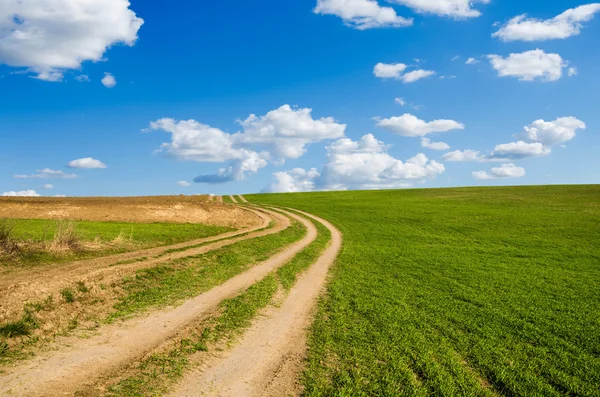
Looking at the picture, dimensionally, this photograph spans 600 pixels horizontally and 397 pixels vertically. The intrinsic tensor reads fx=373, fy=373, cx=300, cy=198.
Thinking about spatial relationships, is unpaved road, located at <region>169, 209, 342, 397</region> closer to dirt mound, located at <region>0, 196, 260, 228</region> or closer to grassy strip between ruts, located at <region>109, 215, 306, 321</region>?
grassy strip between ruts, located at <region>109, 215, 306, 321</region>

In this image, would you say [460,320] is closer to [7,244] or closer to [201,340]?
[201,340]

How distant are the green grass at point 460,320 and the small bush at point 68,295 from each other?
31.0 ft

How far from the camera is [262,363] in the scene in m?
10.1

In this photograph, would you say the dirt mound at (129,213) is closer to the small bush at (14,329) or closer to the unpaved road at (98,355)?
the unpaved road at (98,355)

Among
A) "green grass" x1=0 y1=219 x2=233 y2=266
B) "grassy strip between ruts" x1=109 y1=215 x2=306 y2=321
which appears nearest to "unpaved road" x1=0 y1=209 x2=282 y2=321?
"grassy strip between ruts" x1=109 y1=215 x2=306 y2=321

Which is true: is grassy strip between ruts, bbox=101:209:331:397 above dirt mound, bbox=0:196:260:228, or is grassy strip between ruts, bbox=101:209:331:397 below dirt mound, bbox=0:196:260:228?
below

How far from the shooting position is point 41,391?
27.6 ft

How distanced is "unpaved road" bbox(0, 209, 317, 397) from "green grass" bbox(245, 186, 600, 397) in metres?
4.72

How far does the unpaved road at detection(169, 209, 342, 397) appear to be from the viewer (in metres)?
8.72

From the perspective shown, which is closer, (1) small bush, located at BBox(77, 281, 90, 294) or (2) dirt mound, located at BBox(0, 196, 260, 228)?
(1) small bush, located at BBox(77, 281, 90, 294)

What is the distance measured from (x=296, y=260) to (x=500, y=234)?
25625mm

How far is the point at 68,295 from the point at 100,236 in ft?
54.1

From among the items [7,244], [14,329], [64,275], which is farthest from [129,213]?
[14,329]

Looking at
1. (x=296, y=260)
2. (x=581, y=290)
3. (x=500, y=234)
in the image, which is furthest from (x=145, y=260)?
(x=500, y=234)
